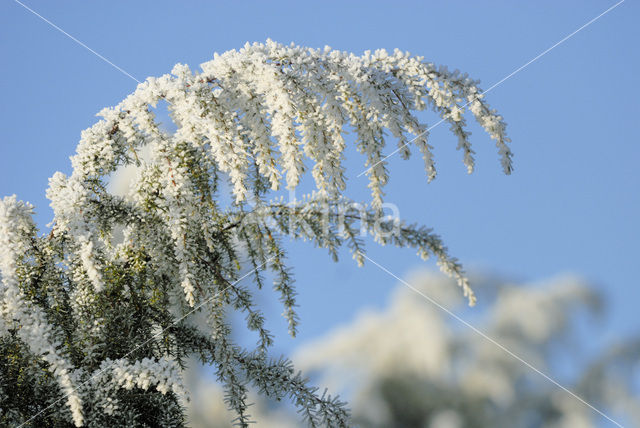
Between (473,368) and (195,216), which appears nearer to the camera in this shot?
(195,216)

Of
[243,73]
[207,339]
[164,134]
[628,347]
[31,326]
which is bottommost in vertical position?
[31,326]

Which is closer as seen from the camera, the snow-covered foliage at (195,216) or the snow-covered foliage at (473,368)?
the snow-covered foliage at (195,216)

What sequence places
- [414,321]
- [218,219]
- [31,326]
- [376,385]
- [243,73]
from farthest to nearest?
[414,321] < [376,385] < [218,219] < [243,73] < [31,326]

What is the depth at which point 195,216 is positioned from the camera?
4.17 ft

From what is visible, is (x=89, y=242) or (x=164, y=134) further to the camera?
(x=164, y=134)

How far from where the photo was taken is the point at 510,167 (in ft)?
4.27

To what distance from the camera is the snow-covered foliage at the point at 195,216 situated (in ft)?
3.99

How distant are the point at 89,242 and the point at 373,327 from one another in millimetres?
3413

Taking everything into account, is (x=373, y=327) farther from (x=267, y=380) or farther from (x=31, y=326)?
(x=31, y=326)

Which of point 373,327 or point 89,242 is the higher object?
point 373,327

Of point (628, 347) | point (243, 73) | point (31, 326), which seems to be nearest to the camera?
point (31, 326)

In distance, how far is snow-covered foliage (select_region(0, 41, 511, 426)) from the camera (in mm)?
1216

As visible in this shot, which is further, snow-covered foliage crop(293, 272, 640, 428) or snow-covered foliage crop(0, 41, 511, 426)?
snow-covered foliage crop(293, 272, 640, 428)

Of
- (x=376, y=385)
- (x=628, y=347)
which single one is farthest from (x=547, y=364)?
(x=376, y=385)
